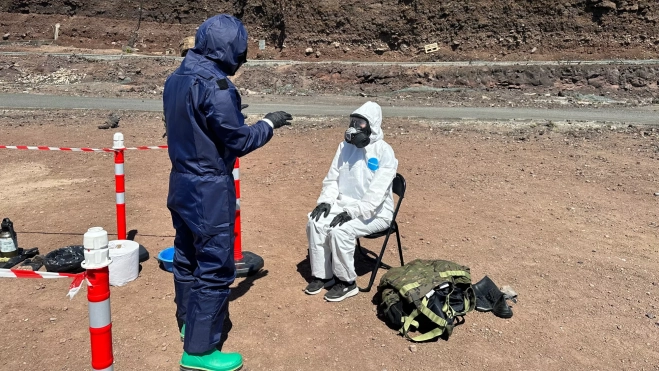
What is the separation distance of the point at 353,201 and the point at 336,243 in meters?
0.51

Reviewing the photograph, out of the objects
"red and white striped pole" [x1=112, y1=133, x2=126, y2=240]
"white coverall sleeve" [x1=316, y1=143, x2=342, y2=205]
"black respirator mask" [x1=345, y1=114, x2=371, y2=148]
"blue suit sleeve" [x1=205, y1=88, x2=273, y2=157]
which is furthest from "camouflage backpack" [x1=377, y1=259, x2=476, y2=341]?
"red and white striped pole" [x1=112, y1=133, x2=126, y2=240]

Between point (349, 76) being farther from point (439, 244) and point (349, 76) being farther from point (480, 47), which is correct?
point (439, 244)

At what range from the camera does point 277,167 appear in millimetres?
8961

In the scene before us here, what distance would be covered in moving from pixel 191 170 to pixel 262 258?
7.66 feet

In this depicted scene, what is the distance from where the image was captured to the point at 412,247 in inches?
226

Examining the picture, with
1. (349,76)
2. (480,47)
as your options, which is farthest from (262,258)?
(480,47)

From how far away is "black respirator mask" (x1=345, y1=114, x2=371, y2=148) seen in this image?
15.3 ft

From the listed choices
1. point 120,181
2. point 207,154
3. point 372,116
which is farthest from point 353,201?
point 120,181

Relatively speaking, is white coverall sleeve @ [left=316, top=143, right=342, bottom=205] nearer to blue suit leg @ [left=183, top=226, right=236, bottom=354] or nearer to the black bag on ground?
blue suit leg @ [left=183, top=226, right=236, bottom=354]

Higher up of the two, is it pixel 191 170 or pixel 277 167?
pixel 191 170

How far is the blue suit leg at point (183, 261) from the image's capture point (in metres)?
3.47

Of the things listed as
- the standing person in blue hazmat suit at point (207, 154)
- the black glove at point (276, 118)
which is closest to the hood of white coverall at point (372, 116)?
the black glove at point (276, 118)

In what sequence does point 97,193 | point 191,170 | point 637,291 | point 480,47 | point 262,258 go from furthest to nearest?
1. point 480,47
2. point 97,193
3. point 262,258
4. point 637,291
5. point 191,170

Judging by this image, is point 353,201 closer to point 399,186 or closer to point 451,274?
point 399,186
